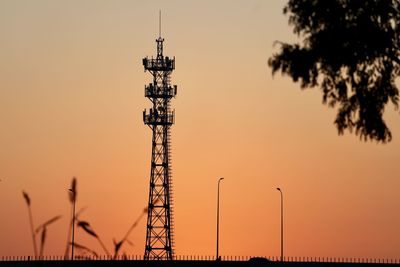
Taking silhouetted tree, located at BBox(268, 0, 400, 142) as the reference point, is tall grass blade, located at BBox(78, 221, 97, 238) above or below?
below

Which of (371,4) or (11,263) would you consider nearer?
(371,4)

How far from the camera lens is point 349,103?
1170 inches

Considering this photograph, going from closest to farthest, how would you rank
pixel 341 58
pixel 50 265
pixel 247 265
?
pixel 341 58 → pixel 50 265 → pixel 247 265

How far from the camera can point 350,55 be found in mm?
28797

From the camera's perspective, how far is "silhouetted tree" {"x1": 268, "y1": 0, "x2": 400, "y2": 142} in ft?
94.3

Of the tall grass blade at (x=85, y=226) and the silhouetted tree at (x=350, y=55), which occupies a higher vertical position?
the silhouetted tree at (x=350, y=55)

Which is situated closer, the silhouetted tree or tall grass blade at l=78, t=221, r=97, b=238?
tall grass blade at l=78, t=221, r=97, b=238

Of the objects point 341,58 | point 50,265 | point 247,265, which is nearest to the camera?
point 341,58

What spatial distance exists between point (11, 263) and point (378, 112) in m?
84.9

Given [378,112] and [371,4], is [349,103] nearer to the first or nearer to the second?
[378,112]

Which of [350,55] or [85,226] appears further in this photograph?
[350,55]

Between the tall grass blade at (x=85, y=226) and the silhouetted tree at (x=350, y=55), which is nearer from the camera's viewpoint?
the tall grass blade at (x=85, y=226)

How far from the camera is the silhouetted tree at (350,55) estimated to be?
94.3 feet

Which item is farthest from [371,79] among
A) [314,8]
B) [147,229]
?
[147,229]
